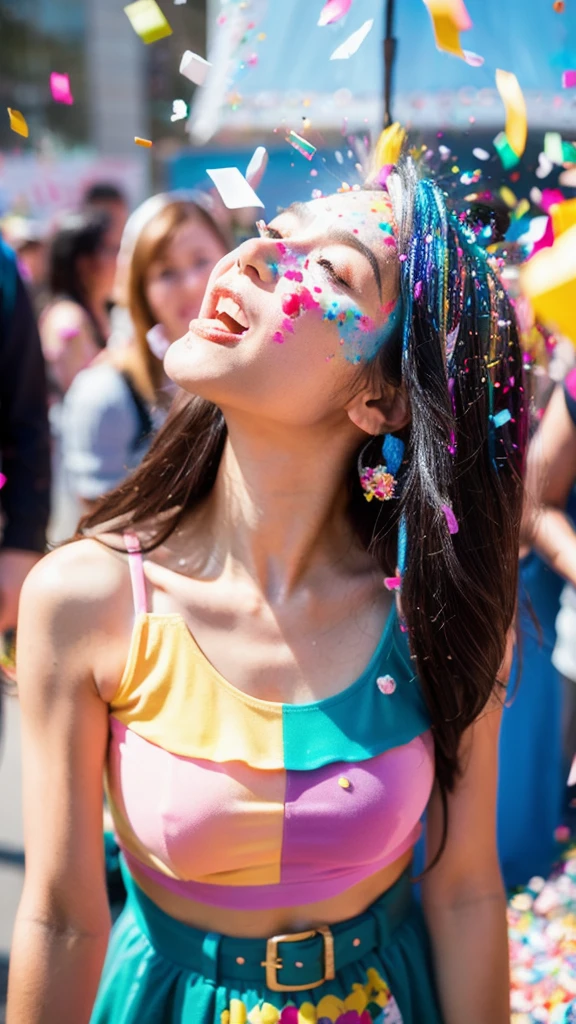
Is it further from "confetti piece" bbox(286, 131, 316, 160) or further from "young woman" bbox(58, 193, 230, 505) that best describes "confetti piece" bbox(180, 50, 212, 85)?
"young woman" bbox(58, 193, 230, 505)

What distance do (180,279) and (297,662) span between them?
7.60 ft

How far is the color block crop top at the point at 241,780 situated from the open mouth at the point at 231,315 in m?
0.38

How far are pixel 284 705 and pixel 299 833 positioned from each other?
0.60ft

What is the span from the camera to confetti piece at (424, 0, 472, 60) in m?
1.47

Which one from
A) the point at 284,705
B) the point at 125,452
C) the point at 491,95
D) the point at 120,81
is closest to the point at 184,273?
the point at 125,452

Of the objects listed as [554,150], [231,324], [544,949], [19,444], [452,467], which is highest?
[554,150]

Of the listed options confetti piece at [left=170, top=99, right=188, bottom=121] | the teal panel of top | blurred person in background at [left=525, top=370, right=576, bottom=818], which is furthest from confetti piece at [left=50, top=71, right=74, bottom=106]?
blurred person in background at [left=525, top=370, right=576, bottom=818]

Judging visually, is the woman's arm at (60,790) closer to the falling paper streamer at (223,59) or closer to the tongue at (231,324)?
the tongue at (231,324)

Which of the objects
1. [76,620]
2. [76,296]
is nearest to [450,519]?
[76,620]

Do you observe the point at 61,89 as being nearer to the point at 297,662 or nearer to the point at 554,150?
the point at 554,150

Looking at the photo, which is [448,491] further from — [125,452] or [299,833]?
[125,452]

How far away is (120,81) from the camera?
18578 millimetres

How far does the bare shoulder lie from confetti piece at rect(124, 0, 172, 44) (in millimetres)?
846

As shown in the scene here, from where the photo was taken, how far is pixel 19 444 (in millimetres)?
2420
